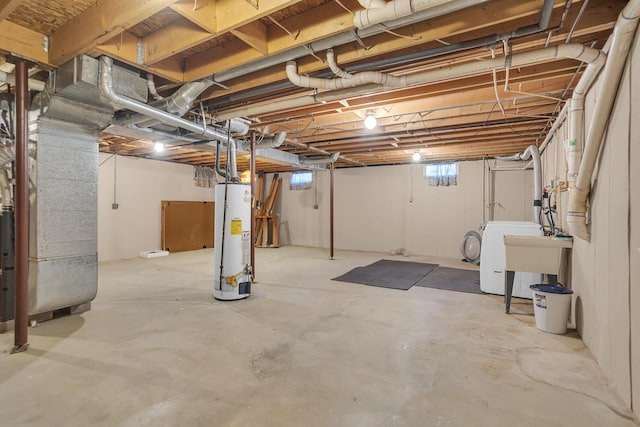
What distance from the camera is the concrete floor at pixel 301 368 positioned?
70.0 inches

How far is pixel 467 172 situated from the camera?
733cm

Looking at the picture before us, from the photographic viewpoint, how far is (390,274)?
5555mm

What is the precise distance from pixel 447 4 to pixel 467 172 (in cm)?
617

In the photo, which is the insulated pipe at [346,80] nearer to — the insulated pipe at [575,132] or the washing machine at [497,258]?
the insulated pipe at [575,132]

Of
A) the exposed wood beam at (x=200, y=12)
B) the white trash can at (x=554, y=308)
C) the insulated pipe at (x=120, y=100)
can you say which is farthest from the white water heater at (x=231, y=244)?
the white trash can at (x=554, y=308)

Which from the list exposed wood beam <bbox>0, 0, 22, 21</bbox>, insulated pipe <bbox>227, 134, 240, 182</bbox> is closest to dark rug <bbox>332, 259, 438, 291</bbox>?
insulated pipe <bbox>227, 134, 240, 182</bbox>

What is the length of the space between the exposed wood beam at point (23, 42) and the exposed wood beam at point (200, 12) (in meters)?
1.45

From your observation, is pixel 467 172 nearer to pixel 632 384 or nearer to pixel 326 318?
pixel 326 318

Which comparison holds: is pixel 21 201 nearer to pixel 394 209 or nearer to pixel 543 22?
pixel 543 22

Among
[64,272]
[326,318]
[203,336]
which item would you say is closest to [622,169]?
[326,318]

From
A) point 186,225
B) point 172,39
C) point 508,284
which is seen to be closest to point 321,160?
point 186,225

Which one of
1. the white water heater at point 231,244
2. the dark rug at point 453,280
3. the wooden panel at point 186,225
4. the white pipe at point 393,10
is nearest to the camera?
the white pipe at point 393,10

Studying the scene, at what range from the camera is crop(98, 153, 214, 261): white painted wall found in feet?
22.1

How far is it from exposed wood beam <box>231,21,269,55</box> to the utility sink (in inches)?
118
